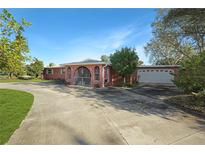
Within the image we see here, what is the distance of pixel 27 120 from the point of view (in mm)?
5320

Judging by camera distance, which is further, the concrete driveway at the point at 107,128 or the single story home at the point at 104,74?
the single story home at the point at 104,74

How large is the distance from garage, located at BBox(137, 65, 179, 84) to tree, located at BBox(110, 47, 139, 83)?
349 cm

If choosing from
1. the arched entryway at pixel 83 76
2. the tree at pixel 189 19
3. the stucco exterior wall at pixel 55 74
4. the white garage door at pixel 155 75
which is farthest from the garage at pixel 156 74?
the stucco exterior wall at pixel 55 74

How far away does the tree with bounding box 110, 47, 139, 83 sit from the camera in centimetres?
1612

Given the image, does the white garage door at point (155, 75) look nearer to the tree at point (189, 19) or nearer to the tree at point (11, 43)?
the tree at point (189, 19)

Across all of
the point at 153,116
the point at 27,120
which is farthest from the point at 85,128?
the point at 153,116

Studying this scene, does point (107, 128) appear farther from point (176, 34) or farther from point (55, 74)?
point (55, 74)

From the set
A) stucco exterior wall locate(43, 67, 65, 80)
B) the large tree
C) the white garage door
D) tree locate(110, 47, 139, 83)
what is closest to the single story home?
the white garage door

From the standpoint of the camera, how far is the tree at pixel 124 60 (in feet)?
52.9

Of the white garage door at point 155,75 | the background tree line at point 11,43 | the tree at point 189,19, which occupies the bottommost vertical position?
the white garage door at point 155,75
